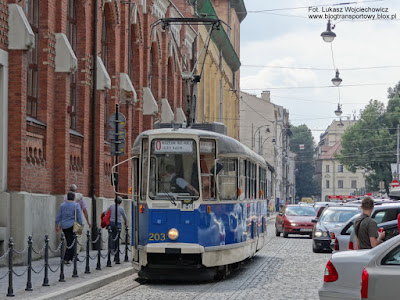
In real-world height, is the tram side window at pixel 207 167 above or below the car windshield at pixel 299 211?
above

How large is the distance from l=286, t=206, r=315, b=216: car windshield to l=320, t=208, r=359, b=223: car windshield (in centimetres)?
1020

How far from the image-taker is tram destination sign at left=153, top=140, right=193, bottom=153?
654 inches

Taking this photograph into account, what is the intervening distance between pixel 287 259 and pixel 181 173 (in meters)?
8.21

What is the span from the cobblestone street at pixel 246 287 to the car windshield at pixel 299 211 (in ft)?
52.7

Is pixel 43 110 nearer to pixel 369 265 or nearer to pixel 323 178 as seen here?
pixel 369 265

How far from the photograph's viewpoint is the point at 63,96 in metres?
23.5

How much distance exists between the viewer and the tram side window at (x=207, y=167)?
1659 centimetres

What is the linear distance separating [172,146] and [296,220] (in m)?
22.1

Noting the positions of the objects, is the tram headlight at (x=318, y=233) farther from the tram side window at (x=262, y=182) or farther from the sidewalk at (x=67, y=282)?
the sidewalk at (x=67, y=282)

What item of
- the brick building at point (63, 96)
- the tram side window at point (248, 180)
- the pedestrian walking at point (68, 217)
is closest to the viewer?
the pedestrian walking at point (68, 217)

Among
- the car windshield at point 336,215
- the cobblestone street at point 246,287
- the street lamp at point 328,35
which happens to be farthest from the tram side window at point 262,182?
the street lamp at point 328,35

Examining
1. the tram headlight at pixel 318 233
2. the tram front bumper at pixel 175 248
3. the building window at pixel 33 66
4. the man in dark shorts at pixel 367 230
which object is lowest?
the tram headlight at pixel 318 233

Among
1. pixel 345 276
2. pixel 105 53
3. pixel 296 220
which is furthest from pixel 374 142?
pixel 345 276

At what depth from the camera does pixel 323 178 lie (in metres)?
162
